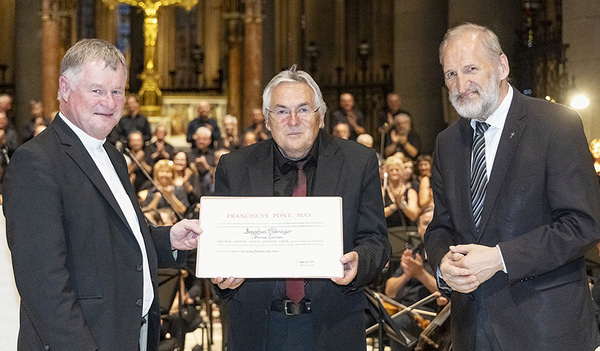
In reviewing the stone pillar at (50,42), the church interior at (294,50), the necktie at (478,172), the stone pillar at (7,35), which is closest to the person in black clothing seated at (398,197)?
the church interior at (294,50)

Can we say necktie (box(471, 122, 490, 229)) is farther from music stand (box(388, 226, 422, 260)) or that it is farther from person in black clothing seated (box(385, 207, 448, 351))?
music stand (box(388, 226, 422, 260))

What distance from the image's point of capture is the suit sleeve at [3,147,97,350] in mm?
3186

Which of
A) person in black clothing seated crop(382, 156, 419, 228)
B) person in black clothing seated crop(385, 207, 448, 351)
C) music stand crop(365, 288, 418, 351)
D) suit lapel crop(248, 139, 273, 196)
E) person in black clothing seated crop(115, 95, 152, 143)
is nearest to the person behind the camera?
suit lapel crop(248, 139, 273, 196)

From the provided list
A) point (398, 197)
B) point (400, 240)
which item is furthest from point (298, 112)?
point (398, 197)

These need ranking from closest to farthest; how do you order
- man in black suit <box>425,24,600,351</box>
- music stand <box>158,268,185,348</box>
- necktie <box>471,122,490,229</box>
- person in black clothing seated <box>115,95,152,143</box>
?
man in black suit <box>425,24,600,351</box> < necktie <box>471,122,490,229</box> < music stand <box>158,268,185,348</box> < person in black clothing seated <box>115,95,152,143</box>

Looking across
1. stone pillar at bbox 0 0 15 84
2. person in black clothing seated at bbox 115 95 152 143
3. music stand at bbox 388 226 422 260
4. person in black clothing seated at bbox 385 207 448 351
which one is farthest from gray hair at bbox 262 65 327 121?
stone pillar at bbox 0 0 15 84

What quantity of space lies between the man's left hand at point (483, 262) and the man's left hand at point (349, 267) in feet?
1.50

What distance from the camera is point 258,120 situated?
14656 millimetres

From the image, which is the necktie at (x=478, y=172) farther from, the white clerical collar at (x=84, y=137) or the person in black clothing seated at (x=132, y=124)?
the person in black clothing seated at (x=132, y=124)

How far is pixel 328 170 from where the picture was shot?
405 centimetres

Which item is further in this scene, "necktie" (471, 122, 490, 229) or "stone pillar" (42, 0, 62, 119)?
"stone pillar" (42, 0, 62, 119)

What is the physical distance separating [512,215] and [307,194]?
0.94 metres

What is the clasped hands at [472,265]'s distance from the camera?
3592mm

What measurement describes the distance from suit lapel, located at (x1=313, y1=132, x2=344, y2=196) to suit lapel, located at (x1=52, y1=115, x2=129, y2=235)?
936mm
